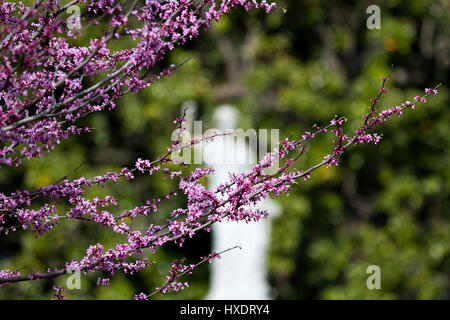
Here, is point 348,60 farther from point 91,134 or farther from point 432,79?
point 91,134

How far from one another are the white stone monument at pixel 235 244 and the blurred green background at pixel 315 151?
20cm

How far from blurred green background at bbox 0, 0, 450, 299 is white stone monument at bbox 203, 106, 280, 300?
204 millimetres

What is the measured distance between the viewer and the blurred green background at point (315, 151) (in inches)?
393

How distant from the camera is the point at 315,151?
11023 millimetres

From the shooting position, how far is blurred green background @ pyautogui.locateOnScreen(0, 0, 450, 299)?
32.8ft

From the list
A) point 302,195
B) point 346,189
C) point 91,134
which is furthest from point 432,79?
point 91,134

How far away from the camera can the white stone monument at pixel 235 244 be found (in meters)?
10.6

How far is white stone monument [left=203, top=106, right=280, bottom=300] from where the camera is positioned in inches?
416

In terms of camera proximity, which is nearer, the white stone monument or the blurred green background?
the blurred green background

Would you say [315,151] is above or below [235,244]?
above

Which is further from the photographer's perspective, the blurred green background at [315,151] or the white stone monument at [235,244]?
the white stone monument at [235,244]

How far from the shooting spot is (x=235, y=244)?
10875 millimetres

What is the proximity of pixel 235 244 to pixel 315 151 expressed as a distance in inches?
85.7

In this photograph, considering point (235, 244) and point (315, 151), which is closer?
point (235, 244)
